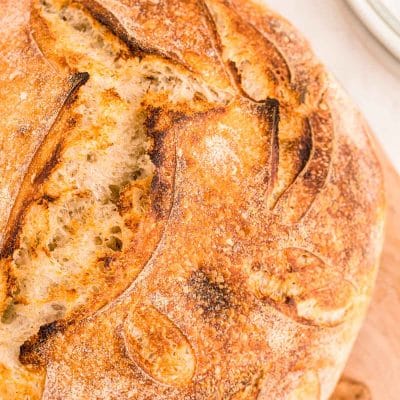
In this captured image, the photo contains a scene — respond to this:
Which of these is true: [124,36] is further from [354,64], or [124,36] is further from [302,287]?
[354,64]

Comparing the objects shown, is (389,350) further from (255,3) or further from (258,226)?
(255,3)

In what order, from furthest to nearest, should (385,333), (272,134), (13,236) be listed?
1. (385,333)
2. (272,134)
3. (13,236)

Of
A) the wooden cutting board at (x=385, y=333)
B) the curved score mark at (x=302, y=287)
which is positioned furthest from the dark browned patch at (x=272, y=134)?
the wooden cutting board at (x=385, y=333)

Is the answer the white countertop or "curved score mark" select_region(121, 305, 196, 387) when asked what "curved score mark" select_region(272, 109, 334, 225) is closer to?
"curved score mark" select_region(121, 305, 196, 387)

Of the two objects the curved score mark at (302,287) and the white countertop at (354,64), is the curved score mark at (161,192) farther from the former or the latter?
the white countertop at (354,64)

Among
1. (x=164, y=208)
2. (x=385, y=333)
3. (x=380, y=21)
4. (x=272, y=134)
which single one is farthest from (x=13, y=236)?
(x=380, y=21)

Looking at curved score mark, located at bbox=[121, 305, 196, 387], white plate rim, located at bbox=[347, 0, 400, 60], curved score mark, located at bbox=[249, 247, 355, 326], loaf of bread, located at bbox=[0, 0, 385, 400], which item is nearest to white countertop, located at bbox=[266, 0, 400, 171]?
white plate rim, located at bbox=[347, 0, 400, 60]

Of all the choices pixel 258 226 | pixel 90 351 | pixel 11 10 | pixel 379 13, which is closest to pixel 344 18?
pixel 379 13
